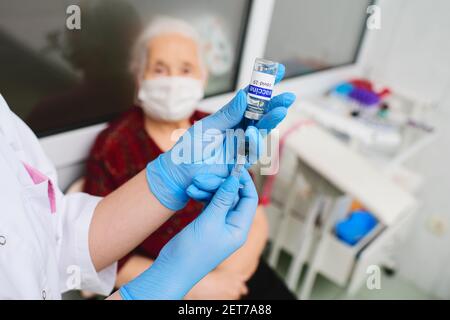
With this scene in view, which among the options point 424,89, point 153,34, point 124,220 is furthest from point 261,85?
point 424,89

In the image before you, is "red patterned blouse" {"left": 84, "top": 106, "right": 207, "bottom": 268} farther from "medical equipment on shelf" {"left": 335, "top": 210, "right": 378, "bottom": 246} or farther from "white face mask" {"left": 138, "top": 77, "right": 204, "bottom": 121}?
"medical equipment on shelf" {"left": 335, "top": 210, "right": 378, "bottom": 246}

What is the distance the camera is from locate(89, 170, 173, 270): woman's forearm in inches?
31.9

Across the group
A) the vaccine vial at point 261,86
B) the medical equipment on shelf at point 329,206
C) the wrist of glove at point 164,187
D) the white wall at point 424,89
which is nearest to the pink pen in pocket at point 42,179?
the wrist of glove at point 164,187

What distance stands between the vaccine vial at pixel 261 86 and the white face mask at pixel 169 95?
0.46 metres

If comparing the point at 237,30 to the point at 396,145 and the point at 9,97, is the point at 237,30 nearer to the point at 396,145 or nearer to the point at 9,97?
the point at 9,97

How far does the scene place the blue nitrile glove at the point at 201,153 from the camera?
28.9 inches

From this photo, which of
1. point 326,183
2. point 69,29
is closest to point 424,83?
point 326,183

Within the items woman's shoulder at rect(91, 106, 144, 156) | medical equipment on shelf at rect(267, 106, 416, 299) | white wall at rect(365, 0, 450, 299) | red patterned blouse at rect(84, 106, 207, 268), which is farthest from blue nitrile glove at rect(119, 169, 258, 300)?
white wall at rect(365, 0, 450, 299)

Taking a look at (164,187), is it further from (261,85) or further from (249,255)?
(249,255)

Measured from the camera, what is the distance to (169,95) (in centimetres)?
114

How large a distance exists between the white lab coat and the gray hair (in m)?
0.46

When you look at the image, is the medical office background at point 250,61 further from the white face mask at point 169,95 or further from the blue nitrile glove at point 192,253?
the blue nitrile glove at point 192,253

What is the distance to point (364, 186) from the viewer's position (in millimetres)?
1310
